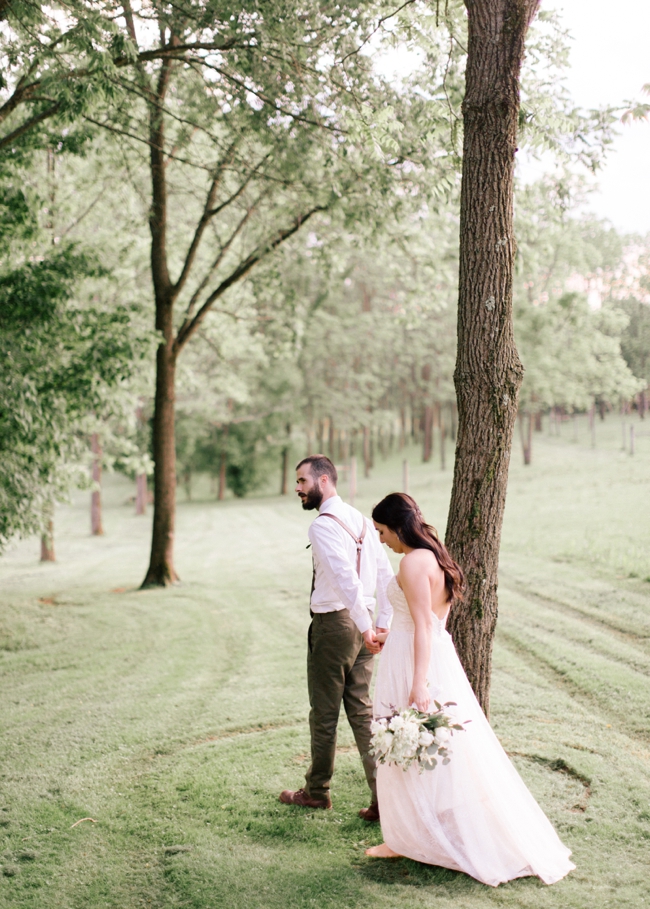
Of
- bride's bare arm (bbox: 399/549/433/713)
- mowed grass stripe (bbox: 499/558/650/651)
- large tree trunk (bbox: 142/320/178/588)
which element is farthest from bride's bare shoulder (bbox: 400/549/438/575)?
large tree trunk (bbox: 142/320/178/588)

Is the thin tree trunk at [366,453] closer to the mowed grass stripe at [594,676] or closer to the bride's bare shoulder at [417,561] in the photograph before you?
the mowed grass stripe at [594,676]

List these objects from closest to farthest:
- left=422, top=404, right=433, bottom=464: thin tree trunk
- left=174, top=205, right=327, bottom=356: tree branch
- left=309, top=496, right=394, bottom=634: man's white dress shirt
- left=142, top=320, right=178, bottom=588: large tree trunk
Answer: left=309, top=496, right=394, bottom=634: man's white dress shirt, left=174, top=205, right=327, bottom=356: tree branch, left=142, top=320, right=178, bottom=588: large tree trunk, left=422, top=404, right=433, bottom=464: thin tree trunk

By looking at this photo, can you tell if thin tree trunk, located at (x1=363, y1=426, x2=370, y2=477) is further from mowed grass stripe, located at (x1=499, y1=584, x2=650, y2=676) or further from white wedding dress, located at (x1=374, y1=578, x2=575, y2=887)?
white wedding dress, located at (x1=374, y1=578, x2=575, y2=887)

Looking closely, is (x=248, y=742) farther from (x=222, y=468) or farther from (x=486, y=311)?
(x=222, y=468)

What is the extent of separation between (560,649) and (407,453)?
4878cm

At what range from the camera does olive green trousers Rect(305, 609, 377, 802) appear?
4.67 metres

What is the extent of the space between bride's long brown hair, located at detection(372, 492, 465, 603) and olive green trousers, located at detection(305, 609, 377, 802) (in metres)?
0.85

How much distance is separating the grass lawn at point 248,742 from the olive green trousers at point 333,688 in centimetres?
33

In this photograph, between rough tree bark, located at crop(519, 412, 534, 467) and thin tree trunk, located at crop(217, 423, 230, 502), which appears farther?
thin tree trunk, located at crop(217, 423, 230, 502)

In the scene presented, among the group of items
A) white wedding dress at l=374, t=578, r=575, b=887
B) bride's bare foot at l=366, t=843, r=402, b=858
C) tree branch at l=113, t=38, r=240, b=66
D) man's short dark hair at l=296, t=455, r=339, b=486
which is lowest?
bride's bare foot at l=366, t=843, r=402, b=858

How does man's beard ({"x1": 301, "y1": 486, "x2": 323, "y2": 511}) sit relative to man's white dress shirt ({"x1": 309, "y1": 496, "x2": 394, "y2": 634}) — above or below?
above

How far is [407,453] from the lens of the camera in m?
57.4

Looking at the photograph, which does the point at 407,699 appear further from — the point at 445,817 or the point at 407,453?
the point at 407,453

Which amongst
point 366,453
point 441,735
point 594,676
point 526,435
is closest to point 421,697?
point 441,735
